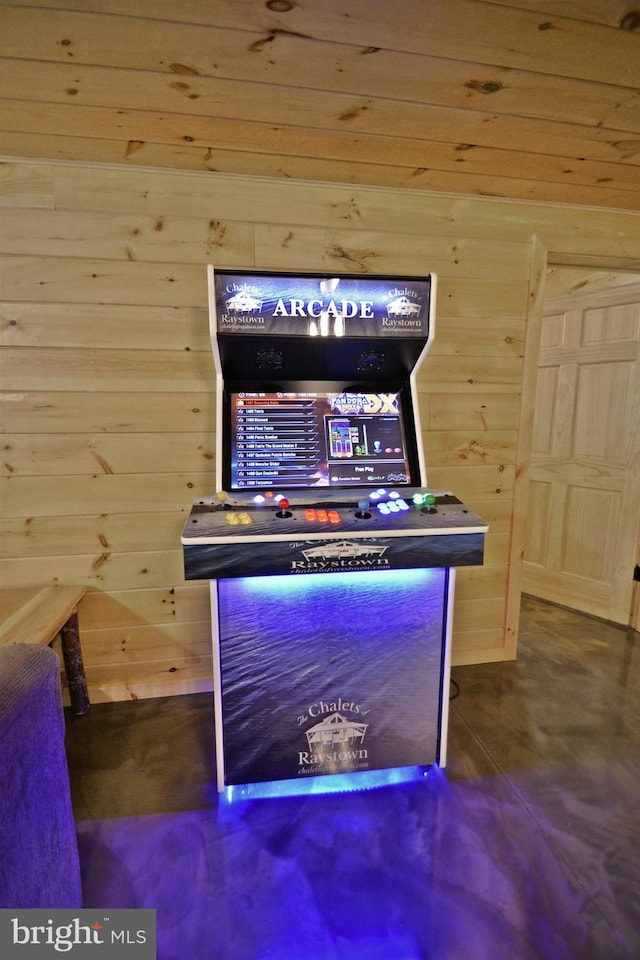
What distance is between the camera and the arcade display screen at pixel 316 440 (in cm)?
170

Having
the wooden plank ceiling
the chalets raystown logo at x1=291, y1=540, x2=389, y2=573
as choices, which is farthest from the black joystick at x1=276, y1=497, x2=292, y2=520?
the wooden plank ceiling

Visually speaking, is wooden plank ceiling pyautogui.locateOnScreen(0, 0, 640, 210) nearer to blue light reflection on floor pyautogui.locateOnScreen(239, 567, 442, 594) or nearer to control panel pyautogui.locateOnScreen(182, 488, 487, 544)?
control panel pyautogui.locateOnScreen(182, 488, 487, 544)

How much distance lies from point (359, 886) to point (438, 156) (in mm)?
2522

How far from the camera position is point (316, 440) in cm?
175

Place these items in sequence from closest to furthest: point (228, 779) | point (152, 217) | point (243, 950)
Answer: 1. point (243, 950)
2. point (228, 779)
3. point (152, 217)

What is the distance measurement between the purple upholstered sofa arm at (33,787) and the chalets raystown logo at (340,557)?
2.30ft

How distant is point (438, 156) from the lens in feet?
6.23

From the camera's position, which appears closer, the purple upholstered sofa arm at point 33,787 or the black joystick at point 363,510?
the purple upholstered sofa arm at point 33,787

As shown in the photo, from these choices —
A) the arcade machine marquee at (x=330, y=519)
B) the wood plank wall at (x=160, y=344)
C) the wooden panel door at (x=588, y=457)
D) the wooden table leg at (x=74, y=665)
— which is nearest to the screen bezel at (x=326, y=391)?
the arcade machine marquee at (x=330, y=519)

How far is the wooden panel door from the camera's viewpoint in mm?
2922

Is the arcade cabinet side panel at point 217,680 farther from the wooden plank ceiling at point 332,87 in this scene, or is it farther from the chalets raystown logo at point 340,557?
the wooden plank ceiling at point 332,87

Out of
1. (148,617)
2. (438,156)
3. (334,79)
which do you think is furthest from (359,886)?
(438,156)

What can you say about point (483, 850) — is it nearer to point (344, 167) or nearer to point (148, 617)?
point (148, 617)

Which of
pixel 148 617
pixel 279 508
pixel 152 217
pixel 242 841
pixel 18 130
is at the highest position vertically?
pixel 18 130
